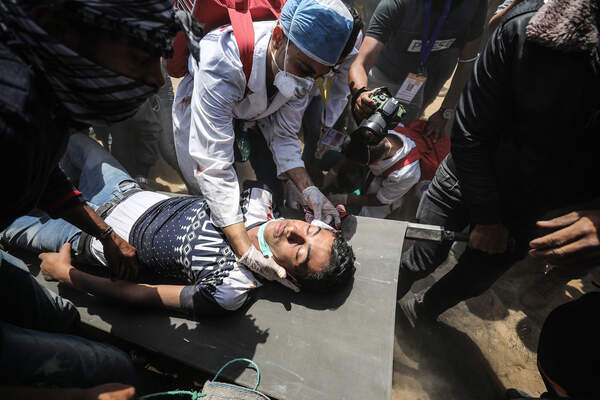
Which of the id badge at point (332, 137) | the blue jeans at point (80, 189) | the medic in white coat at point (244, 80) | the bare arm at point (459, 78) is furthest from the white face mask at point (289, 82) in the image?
the bare arm at point (459, 78)

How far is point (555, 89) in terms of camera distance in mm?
1419

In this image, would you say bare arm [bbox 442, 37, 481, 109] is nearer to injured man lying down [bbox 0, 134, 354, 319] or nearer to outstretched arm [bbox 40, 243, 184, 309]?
injured man lying down [bbox 0, 134, 354, 319]

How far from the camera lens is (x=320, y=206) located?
2326 millimetres

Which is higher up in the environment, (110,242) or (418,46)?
(418,46)

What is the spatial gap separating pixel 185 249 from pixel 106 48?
1.39 m

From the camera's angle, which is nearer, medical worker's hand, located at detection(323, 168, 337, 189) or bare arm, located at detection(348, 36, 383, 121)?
bare arm, located at detection(348, 36, 383, 121)

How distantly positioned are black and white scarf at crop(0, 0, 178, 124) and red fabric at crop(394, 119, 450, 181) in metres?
2.68

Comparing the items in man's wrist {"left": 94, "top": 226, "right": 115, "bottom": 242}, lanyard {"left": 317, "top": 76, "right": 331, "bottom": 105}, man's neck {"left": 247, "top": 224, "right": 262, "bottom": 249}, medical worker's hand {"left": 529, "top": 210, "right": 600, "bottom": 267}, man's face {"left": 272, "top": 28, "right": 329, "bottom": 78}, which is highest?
man's face {"left": 272, "top": 28, "right": 329, "bottom": 78}

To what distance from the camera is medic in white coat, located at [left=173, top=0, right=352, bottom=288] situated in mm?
1723

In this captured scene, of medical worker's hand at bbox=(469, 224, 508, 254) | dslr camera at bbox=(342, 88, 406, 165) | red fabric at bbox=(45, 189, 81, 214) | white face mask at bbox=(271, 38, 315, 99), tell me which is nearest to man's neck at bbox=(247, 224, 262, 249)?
white face mask at bbox=(271, 38, 315, 99)

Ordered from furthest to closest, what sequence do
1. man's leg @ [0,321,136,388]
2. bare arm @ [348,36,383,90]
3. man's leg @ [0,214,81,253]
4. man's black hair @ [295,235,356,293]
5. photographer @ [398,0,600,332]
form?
bare arm @ [348,36,383,90] < man's leg @ [0,214,81,253] < man's black hair @ [295,235,356,293] < photographer @ [398,0,600,332] < man's leg @ [0,321,136,388]

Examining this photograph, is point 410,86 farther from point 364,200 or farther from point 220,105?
point 220,105

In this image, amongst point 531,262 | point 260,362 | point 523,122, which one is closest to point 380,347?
point 260,362

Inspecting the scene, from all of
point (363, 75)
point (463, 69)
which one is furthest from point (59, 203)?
→ point (463, 69)
